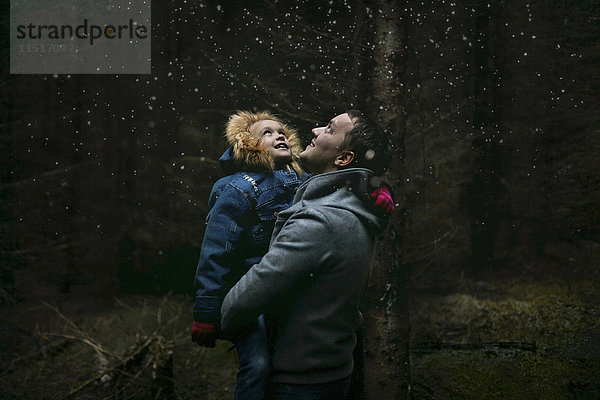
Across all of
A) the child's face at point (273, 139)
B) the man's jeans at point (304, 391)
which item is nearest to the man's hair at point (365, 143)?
the child's face at point (273, 139)

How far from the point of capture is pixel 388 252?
3012 mm

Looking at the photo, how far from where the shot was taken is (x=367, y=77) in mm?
3064

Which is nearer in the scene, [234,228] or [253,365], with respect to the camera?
[253,365]

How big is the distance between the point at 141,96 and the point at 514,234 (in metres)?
5.65

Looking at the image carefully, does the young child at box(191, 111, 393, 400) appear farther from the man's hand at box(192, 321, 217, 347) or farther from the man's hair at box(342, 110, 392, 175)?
the man's hair at box(342, 110, 392, 175)

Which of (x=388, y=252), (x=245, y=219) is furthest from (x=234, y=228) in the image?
(x=388, y=252)

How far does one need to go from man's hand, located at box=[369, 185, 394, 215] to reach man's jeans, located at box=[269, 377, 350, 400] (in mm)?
770

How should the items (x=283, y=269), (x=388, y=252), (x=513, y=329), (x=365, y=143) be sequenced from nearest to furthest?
1. (x=283, y=269)
2. (x=365, y=143)
3. (x=388, y=252)
4. (x=513, y=329)

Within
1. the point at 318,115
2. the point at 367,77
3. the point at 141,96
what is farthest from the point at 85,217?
the point at 367,77

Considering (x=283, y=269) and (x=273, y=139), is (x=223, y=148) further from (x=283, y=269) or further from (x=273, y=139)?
(x=283, y=269)

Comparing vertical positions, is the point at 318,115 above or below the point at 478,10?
below

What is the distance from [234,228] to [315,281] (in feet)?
1.43

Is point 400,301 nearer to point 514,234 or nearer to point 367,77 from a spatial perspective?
point 367,77

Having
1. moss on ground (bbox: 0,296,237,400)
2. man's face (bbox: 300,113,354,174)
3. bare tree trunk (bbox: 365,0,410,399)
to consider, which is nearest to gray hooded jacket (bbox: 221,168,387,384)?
man's face (bbox: 300,113,354,174)
